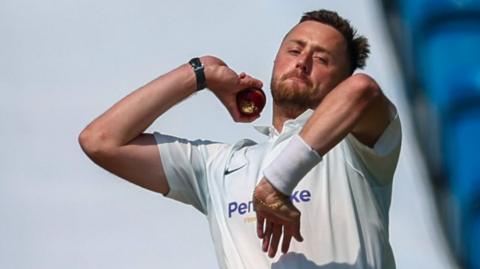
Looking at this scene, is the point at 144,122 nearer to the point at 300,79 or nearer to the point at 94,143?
the point at 94,143

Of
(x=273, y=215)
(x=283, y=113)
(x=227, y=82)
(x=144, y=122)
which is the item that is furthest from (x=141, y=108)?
(x=273, y=215)

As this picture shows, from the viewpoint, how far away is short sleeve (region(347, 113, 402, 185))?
310cm

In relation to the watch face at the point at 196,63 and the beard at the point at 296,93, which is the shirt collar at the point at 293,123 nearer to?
the beard at the point at 296,93

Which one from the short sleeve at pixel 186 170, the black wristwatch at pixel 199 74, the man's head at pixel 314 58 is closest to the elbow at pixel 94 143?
the short sleeve at pixel 186 170

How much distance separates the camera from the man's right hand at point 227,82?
3.59 meters

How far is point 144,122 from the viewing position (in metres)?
3.54

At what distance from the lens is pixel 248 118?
12.0 ft

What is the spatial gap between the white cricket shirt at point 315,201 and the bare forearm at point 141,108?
154mm

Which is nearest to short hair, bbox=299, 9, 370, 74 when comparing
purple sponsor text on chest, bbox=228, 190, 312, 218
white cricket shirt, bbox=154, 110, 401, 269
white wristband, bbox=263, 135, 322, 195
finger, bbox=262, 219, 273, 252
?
white cricket shirt, bbox=154, 110, 401, 269

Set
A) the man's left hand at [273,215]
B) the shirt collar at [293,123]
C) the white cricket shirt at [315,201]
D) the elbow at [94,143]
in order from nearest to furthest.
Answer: the man's left hand at [273,215] → the white cricket shirt at [315,201] → the shirt collar at [293,123] → the elbow at [94,143]

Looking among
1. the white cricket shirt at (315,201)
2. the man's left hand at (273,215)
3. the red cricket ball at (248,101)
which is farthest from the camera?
the red cricket ball at (248,101)

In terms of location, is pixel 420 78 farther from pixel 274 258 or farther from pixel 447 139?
pixel 274 258

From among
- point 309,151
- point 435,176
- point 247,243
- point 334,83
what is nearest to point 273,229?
point 309,151

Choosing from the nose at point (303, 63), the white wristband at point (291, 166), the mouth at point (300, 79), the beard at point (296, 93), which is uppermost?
the nose at point (303, 63)
